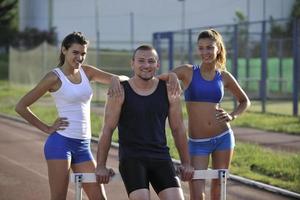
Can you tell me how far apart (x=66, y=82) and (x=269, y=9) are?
53.4 m

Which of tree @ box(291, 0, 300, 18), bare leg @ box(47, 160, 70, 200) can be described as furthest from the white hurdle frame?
tree @ box(291, 0, 300, 18)

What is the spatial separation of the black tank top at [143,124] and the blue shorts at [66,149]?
0.62 meters

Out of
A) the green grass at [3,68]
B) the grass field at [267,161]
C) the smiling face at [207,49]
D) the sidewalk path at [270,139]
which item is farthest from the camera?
the green grass at [3,68]

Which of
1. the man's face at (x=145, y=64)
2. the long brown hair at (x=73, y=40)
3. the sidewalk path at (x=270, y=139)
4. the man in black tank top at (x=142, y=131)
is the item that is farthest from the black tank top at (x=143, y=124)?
the sidewalk path at (x=270, y=139)

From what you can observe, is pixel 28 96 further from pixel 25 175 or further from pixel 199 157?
pixel 25 175

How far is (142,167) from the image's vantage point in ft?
15.9

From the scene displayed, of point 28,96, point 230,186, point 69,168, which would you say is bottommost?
point 230,186

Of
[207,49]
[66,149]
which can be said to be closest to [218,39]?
[207,49]

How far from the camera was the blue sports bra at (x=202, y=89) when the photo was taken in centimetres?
567

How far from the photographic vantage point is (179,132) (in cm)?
507

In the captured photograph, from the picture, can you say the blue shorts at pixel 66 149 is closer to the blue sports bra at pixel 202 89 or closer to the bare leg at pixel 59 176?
the bare leg at pixel 59 176

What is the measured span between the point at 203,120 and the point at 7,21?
6262cm

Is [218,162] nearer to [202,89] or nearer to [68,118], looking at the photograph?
[202,89]

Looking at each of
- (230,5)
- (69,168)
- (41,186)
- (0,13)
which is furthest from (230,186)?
(0,13)
